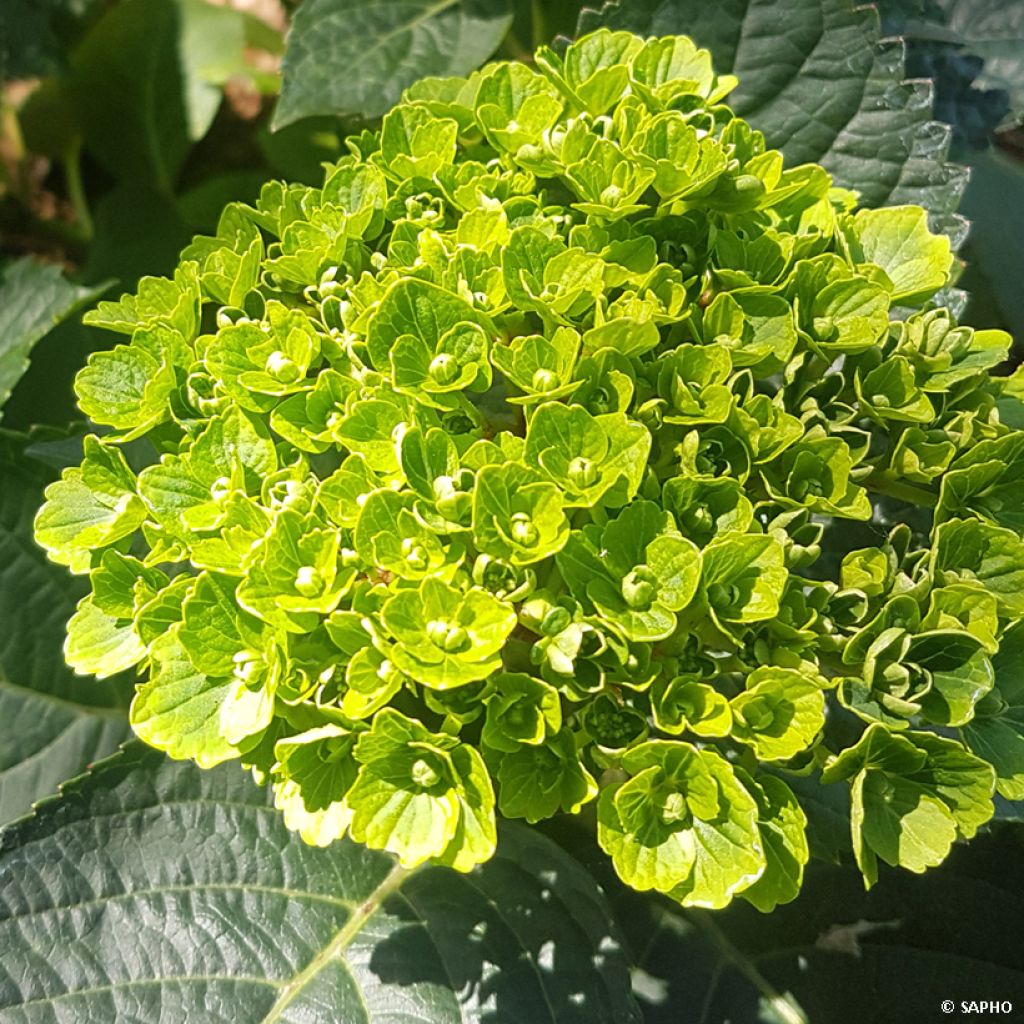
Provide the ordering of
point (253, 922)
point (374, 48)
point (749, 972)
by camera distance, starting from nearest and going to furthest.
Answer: point (253, 922), point (749, 972), point (374, 48)

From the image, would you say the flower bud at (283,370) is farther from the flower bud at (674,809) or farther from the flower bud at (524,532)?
the flower bud at (674,809)

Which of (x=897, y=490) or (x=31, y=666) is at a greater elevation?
(x=897, y=490)

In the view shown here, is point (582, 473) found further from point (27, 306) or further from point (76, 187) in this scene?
point (76, 187)

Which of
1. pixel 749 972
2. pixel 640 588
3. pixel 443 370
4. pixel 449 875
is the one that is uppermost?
pixel 443 370

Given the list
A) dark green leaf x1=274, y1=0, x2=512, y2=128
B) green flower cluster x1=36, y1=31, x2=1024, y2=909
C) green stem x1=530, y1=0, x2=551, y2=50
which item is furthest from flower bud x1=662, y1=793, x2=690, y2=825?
green stem x1=530, y1=0, x2=551, y2=50

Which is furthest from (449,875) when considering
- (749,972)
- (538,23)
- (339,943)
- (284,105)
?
(538,23)

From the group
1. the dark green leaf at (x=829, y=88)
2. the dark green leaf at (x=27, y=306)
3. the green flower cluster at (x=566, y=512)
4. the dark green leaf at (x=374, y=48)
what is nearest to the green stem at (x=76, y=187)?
the dark green leaf at (x=27, y=306)
